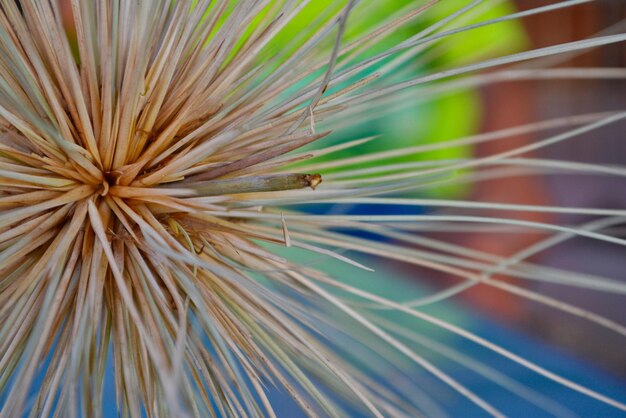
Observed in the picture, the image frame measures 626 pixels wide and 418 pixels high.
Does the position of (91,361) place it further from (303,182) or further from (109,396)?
(109,396)

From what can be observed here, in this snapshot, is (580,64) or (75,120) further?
(580,64)

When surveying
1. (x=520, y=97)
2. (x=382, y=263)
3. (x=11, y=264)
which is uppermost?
(x=520, y=97)

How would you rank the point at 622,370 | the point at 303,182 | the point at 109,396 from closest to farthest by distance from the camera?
the point at 303,182 < the point at 109,396 < the point at 622,370

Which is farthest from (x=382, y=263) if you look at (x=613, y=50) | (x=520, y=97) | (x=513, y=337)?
(x=613, y=50)

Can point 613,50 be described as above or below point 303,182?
above

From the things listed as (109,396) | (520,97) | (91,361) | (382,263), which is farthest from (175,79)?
(520,97)

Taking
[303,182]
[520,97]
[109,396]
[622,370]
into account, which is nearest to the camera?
[303,182]

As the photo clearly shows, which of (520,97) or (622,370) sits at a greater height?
(520,97)

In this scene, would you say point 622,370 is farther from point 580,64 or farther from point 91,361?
point 91,361

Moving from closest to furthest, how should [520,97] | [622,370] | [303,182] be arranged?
[303,182] < [622,370] < [520,97]
